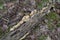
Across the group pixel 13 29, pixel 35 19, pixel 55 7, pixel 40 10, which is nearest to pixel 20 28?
pixel 13 29

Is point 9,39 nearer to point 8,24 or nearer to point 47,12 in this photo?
point 8,24

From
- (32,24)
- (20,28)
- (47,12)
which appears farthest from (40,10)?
(20,28)

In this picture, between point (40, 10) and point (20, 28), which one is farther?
point (40, 10)

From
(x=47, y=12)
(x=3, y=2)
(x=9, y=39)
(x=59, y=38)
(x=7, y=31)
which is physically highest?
(x=3, y=2)

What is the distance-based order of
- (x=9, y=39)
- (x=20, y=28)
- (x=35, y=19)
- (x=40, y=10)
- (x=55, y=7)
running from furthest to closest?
(x=55, y=7) → (x=40, y=10) → (x=35, y=19) → (x=20, y=28) → (x=9, y=39)

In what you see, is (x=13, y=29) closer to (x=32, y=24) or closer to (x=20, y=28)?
(x=20, y=28)

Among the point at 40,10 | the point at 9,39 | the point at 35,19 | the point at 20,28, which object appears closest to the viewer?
the point at 9,39

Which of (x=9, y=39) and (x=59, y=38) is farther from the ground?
(x=9, y=39)

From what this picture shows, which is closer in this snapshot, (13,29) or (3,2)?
(13,29)

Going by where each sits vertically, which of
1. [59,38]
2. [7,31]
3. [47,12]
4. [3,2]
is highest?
[3,2]
